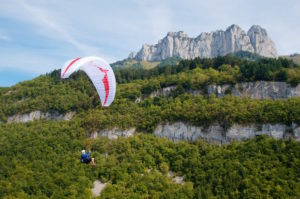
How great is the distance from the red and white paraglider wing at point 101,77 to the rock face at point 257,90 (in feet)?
118

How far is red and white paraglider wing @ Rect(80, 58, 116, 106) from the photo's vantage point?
1995 cm

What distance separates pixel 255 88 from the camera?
51531 millimetres

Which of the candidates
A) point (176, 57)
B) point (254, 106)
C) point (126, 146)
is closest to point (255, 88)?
point (254, 106)

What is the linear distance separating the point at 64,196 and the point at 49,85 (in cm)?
4089

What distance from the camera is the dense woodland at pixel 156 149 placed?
37250mm

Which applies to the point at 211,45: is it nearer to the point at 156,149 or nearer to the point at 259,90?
the point at 259,90

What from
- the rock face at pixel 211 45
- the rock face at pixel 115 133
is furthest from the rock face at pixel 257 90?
the rock face at pixel 211 45

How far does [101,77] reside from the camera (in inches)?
798

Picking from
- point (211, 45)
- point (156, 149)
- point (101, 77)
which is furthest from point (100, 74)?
point (211, 45)

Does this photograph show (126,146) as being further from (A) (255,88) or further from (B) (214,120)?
(A) (255,88)

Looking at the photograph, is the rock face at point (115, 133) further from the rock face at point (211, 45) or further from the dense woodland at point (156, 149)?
the rock face at point (211, 45)

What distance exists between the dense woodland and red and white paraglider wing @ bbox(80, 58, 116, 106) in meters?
16.8

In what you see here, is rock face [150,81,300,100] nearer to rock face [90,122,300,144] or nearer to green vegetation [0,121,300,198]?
rock face [90,122,300,144]

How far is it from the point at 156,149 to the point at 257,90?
19344 mm
